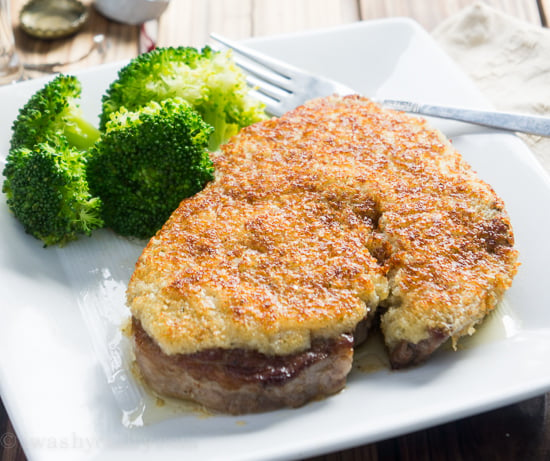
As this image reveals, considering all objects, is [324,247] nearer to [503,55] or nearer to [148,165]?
[148,165]

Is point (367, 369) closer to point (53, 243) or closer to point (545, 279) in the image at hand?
point (545, 279)

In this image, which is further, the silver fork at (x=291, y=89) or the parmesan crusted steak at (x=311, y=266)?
the silver fork at (x=291, y=89)

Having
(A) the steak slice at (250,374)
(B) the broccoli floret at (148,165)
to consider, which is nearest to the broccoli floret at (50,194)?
(B) the broccoli floret at (148,165)

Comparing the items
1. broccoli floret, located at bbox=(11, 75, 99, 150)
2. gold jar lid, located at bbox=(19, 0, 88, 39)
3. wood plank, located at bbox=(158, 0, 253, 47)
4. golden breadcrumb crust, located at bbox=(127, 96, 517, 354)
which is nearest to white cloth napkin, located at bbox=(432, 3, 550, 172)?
golden breadcrumb crust, located at bbox=(127, 96, 517, 354)

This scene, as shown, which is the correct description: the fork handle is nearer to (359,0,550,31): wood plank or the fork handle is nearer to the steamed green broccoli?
(359,0,550,31): wood plank

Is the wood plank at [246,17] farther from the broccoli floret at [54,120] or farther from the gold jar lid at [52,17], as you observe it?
the broccoli floret at [54,120]
